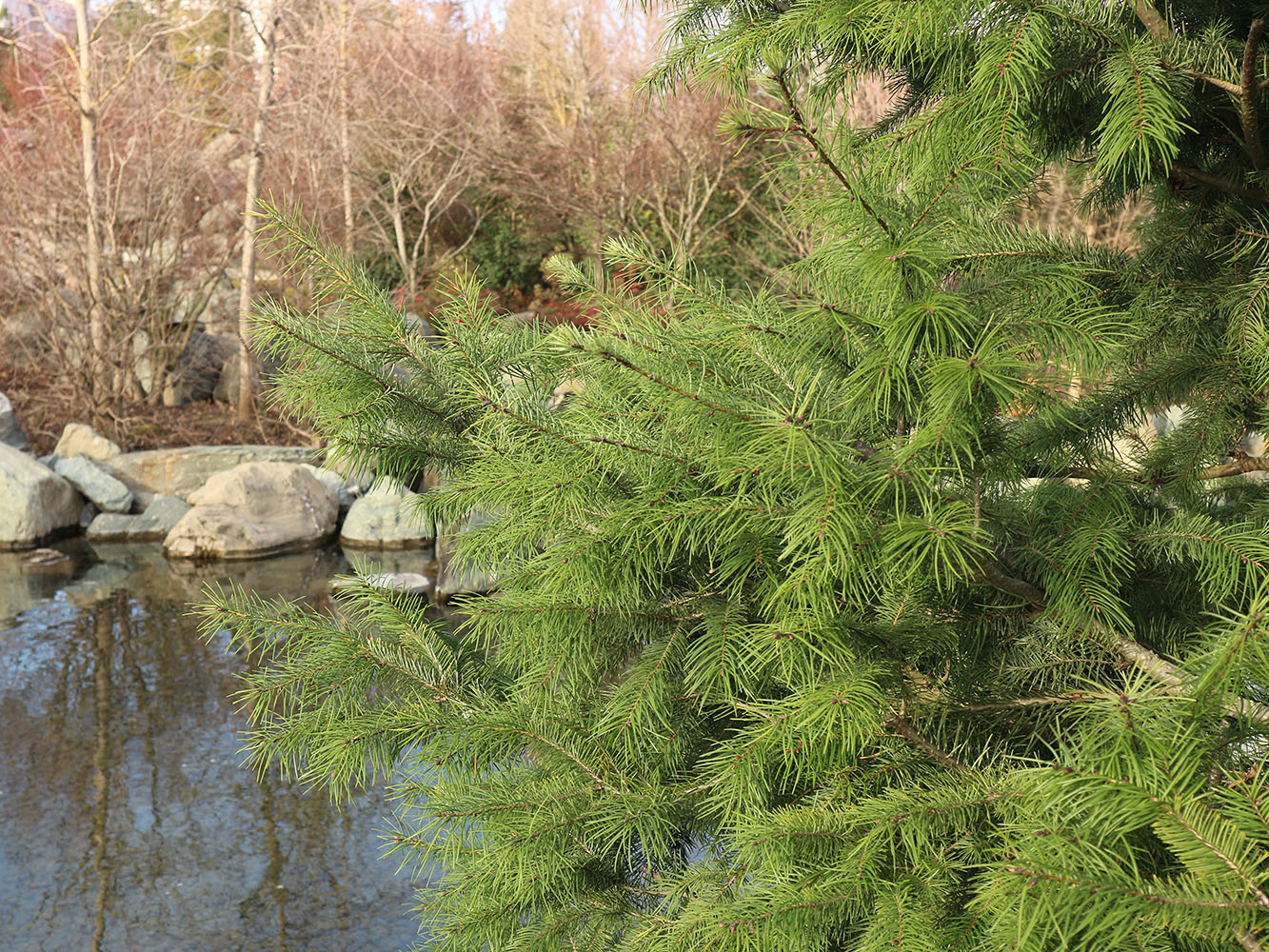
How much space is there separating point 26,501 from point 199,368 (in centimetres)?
475

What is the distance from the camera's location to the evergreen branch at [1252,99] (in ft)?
4.78

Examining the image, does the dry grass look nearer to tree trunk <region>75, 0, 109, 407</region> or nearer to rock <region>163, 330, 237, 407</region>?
tree trunk <region>75, 0, 109, 407</region>

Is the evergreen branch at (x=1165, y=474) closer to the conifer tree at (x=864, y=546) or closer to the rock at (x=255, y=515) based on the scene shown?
the conifer tree at (x=864, y=546)

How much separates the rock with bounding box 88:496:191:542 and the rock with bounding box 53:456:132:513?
0.24m

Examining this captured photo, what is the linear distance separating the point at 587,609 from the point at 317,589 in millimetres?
7707

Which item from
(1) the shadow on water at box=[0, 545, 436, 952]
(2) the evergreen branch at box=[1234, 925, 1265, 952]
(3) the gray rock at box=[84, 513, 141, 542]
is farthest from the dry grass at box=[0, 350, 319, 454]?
(2) the evergreen branch at box=[1234, 925, 1265, 952]

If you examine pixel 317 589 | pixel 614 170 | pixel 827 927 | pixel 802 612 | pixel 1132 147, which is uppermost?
pixel 614 170

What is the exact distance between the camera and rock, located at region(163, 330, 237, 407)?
45.7 feet

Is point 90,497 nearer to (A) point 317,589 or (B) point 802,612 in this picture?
(A) point 317,589

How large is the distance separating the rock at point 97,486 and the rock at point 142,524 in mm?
236

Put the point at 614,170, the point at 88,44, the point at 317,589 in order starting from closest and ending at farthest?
the point at 317,589, the point at 88,44, the point at 614,170

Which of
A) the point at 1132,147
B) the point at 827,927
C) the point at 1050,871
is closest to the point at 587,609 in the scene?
the point at 827,927

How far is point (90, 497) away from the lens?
11.0 metres

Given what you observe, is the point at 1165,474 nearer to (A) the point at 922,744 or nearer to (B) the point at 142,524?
(A) the point at 922,744
